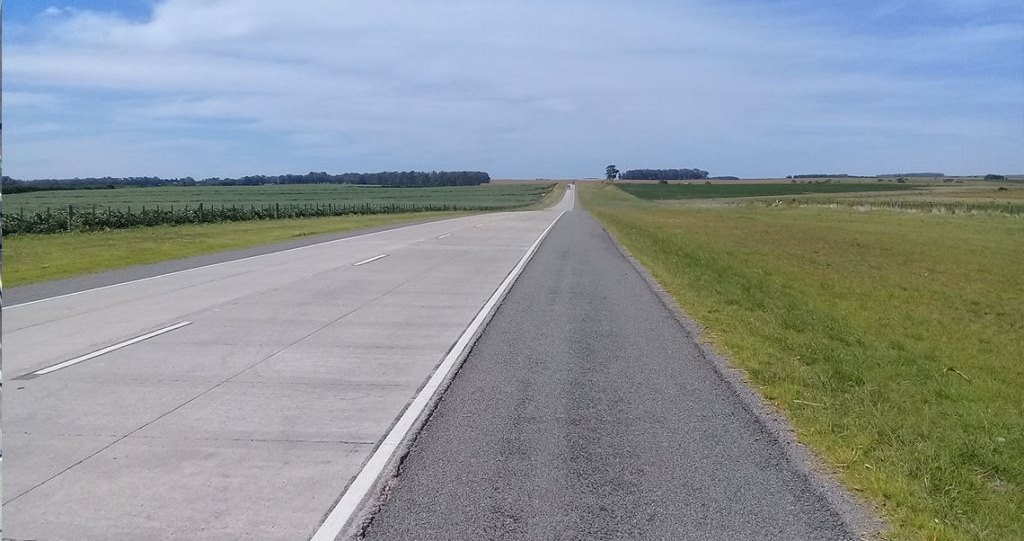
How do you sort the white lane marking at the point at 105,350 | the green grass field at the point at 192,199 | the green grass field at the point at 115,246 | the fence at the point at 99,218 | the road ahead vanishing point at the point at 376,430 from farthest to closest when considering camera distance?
the green grass field at the point at 192,199, the fence at the point at 99,218, the green grass field at the point at 115,246, the white lane marking at the point at 105,350, the road ahead vanishing point at the point at 376,430

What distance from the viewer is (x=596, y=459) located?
238 inches

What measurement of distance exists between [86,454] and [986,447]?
7458 millimetres

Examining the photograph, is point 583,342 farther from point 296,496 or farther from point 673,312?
point 296,496

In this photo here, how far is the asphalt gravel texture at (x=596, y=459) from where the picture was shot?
191 inches

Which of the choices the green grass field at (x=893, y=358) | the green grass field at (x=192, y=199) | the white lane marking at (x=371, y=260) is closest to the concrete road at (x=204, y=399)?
the green grass field at (x=893, y=358)

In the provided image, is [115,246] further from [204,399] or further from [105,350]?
[204,399]

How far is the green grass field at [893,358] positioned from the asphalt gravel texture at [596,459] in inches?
22.8

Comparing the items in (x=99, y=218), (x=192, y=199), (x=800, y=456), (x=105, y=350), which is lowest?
(x=800, y=456)

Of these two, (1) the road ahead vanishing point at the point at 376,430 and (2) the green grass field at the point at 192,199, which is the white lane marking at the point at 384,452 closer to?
(1) the road ahead vanishing point at the point at 376,430

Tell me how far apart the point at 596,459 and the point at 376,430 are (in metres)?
1.90

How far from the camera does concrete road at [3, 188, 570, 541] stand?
16.7ft

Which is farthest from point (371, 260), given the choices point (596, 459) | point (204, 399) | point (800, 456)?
point (800, 456)

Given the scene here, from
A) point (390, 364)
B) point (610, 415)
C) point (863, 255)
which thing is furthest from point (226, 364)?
point (863, 255)

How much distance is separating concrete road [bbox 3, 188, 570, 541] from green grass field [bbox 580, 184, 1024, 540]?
3.77 meters
